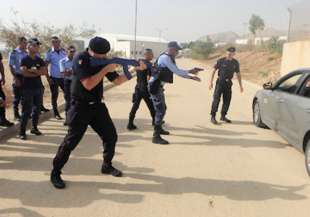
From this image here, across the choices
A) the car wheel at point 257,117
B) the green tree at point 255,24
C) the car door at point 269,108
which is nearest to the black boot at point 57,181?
the car door at point 269,108

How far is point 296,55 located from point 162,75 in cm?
1015

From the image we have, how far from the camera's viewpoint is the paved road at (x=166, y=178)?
147 inches

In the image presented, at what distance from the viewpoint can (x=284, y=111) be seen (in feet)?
18.9

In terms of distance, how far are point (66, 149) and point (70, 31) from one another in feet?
44.9

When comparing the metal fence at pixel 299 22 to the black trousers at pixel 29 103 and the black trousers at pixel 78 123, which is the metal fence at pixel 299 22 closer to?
the black trousers at pixel 29 103

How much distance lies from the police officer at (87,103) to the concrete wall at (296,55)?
1092 centimetres

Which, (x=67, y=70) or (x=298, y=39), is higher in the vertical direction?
(x=298, y=39)

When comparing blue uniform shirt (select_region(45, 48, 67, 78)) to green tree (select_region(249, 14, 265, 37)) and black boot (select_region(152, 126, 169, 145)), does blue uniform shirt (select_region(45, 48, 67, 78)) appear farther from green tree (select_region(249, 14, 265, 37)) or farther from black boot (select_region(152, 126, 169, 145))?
green tree (select_region(249, 14, 265, 37))

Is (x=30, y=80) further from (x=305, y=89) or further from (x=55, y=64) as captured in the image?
(x=305, y=89)

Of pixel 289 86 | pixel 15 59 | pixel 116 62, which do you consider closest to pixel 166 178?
pixel 116 62

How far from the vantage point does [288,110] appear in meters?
5.56

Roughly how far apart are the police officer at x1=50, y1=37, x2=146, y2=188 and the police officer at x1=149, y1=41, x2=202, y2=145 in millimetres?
1568

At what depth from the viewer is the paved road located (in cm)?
374

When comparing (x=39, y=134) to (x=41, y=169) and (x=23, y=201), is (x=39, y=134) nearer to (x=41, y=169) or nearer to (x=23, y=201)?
(x=41, y=169)
